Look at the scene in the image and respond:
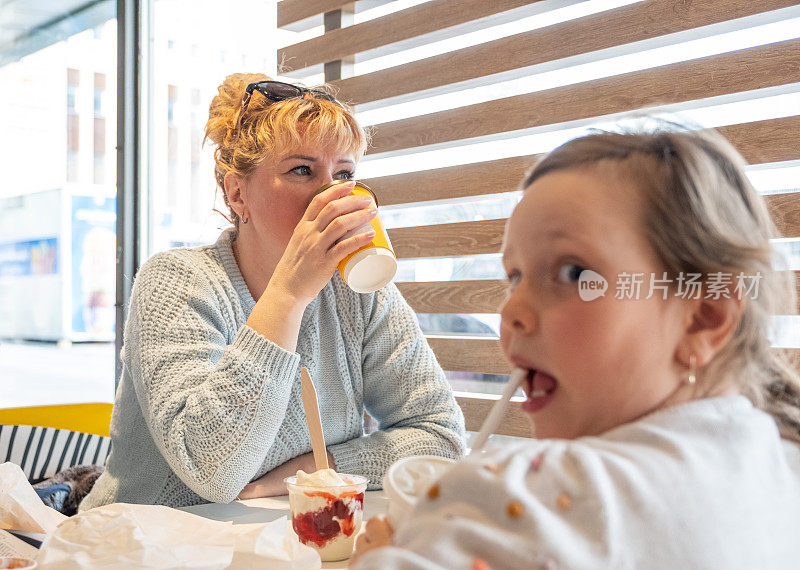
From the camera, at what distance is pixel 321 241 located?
122 cm

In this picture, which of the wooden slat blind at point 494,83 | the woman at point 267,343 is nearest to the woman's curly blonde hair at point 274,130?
the woman at point 267,343

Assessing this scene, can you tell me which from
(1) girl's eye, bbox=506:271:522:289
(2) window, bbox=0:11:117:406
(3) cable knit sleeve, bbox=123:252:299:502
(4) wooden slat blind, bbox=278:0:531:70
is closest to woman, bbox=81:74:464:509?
(3) cable knit sleeve, bbox=123:252:299:502

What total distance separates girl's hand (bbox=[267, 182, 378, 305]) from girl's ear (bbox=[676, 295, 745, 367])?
2.41 feet

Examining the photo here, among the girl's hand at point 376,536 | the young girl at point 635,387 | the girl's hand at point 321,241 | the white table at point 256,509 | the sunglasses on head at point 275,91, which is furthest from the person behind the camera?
the sunglasses on head at point 275,91

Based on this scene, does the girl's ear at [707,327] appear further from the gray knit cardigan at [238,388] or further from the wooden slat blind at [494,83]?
the wooden slat blind at [494,83]

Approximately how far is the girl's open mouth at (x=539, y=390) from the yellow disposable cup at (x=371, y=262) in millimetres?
659

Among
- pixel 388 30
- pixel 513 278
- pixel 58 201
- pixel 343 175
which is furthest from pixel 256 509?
pixel 58 201

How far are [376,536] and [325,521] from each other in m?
0.37

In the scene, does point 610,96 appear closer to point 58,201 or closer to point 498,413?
point 498,413

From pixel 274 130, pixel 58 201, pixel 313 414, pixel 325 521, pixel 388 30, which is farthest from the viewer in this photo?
pixel 58 201

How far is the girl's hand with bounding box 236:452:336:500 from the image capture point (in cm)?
125

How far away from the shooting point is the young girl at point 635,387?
420 mm

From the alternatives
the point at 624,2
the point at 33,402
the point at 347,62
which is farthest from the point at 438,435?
the point at 33,402

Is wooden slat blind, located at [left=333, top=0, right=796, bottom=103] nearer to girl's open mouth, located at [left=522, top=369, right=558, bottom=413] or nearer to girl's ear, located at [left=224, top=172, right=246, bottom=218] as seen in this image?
girl's ear, located at [left=224, top=172, right=246, bottom=218]
